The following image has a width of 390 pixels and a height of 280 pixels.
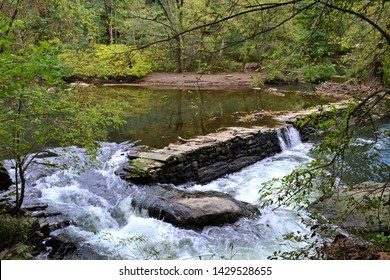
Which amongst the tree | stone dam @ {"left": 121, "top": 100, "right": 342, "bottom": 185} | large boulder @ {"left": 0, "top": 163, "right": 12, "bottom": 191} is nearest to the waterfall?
stone dam @ {"left": 121, "top": 100, "right": 342, "bottom": 185}

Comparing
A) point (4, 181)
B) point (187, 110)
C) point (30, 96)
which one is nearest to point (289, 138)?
point (187, 110)

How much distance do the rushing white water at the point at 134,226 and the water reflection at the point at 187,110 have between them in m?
2.48

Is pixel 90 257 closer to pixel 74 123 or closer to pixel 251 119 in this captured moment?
pixel 74 123

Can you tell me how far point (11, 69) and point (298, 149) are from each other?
29.7ft

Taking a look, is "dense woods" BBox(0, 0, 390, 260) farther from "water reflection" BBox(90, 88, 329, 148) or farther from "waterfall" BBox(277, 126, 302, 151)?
"waterfall" BBox(277, 126, 302, 151)

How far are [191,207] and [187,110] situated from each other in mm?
8457

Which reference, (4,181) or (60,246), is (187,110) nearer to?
(4,181)

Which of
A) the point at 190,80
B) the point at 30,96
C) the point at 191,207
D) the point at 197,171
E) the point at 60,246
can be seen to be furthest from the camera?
the point at 190,80

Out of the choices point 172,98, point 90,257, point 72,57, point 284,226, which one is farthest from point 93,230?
point 172,98

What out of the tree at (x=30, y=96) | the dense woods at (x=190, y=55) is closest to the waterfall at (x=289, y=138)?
the dense woods at (x=190, y=55)

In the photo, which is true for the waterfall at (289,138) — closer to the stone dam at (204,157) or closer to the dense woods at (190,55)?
the stone dam at (204,157)

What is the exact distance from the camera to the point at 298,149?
1027 cm

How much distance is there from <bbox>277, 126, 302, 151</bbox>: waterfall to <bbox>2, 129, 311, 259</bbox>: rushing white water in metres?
2.46

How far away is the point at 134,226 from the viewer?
5547 mm
